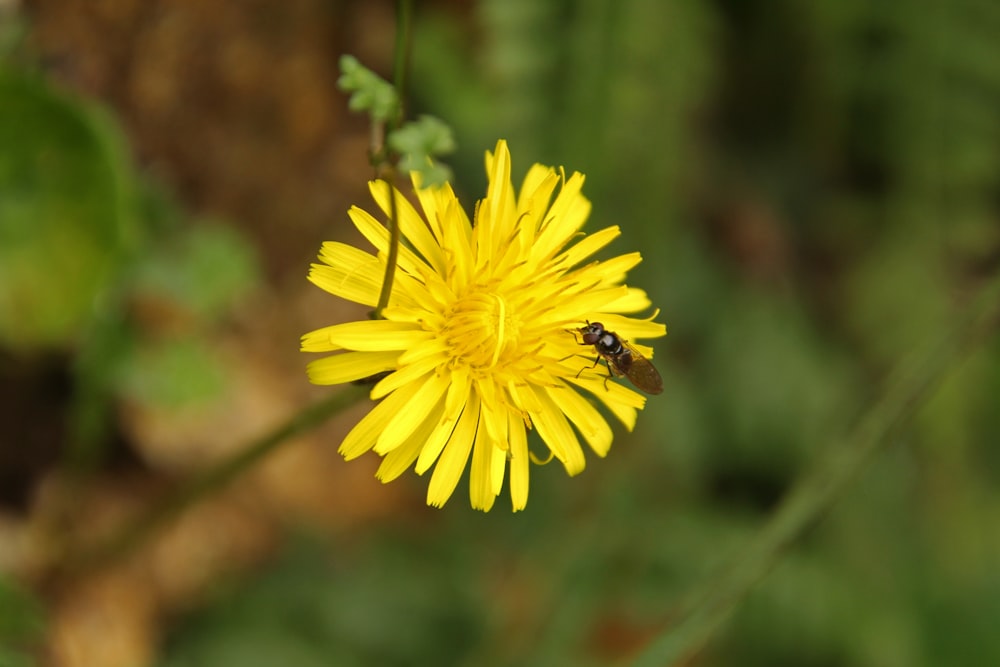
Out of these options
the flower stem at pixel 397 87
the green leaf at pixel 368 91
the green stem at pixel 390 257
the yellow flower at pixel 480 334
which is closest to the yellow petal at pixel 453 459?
the yellow flower at pixel 480 334

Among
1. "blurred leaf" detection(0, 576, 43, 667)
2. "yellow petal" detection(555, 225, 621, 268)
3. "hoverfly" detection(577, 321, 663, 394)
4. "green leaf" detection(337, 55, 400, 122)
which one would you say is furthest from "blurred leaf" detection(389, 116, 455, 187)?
"blurred leaf" detection(0, 576, 43, 667)

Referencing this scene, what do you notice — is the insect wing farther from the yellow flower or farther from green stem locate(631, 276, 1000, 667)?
green stem locate(631, 276, 1000, 667)

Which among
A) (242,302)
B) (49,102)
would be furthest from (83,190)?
(242,302)

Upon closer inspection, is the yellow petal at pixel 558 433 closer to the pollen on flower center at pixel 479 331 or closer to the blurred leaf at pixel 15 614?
the pollen on flower center at pixel 479 331

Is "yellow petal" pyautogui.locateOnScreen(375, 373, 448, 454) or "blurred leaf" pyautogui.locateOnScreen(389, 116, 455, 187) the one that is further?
"yellow petal" pyautogui.locateOnScreen(375, 373, 448, 454)

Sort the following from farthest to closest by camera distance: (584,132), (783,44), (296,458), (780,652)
Answer: (783,44), (780,652), (296,458), (584,132)

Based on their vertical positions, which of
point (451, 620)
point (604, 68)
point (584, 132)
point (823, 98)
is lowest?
point (451, 620)

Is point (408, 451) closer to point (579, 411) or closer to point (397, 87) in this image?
point (579, 411)

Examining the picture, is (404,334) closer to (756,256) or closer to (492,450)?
(492,450)
